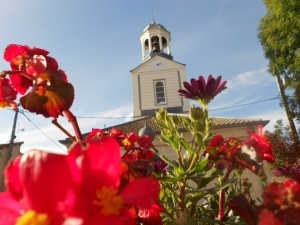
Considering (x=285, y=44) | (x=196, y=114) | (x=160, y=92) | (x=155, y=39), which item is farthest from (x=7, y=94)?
(x=155, y=39)

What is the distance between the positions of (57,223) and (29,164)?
54 mm

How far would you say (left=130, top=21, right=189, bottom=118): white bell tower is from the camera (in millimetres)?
15484

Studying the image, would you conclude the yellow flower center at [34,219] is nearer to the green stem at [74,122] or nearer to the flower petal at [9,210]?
the flower petal at [9,210]

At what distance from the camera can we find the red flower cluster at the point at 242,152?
0.60m

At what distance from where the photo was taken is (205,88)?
3.16 feet

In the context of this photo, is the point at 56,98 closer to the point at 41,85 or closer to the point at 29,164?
the point at 41,85

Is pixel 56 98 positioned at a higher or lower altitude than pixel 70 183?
higher

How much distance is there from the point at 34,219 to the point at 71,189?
36 mm

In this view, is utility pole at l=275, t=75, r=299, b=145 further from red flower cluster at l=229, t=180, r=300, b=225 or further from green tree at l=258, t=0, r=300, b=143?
red flower cluster at l=229, t=180, r=300, b=225

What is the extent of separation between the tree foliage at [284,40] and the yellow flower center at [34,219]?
1180 cm

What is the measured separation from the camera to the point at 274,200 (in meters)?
0.31

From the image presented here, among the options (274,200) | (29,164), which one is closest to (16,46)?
(29,164)

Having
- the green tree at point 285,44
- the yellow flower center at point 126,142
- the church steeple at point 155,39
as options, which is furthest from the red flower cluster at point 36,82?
the church steeple at point 155,39

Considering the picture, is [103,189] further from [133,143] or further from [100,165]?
[133,143]
